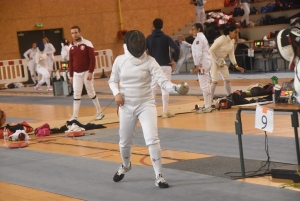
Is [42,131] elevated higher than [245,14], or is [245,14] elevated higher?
[245,14]

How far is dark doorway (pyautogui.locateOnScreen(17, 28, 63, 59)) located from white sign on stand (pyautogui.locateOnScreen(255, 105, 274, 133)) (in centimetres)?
2088

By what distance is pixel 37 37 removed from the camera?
86.7 feet


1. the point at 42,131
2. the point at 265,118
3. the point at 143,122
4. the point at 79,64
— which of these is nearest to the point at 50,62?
the point at 79,64

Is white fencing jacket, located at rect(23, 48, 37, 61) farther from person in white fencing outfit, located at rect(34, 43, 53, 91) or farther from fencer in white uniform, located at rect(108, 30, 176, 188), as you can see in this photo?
fencer in white uniform, located at rect(108, 30, 176, 188)

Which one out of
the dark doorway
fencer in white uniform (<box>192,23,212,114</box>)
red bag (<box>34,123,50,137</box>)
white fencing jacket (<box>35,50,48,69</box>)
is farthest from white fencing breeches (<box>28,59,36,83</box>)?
red bag (<box>34,123,50,137</box>)

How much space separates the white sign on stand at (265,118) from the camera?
627cm

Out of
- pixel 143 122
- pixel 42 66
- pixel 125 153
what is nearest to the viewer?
pixel 143 122

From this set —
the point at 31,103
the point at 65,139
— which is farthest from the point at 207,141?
the point at 31,103

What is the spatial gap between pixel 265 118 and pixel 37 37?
21.1m

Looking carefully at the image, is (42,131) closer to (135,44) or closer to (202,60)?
(202,60)

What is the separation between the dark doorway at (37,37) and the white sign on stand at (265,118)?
2088 cm

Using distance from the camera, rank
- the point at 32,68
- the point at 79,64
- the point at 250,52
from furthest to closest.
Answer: the point at 32,68 < the point at 250,52 < the point at 79,64

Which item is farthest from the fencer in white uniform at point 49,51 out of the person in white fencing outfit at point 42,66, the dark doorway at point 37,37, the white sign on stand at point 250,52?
the white sign on stand at point 250,52

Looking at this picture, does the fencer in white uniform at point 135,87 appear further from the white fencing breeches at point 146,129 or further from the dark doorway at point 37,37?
the dark doorway at point 37,37
